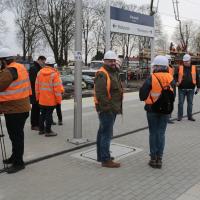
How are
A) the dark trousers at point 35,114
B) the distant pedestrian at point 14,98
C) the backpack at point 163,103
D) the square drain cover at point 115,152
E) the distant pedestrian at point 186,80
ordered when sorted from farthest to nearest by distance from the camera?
the distant pedestrian at point 186,80, the dark trousers at point 35,114, the square drain cover at point 115,152, the backpack at point 163,103, the distant pedestrian at point 14,98

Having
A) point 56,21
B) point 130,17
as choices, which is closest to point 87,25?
point 56,21

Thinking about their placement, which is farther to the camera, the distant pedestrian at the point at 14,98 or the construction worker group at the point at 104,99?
the construction worker group at the point at 104,99

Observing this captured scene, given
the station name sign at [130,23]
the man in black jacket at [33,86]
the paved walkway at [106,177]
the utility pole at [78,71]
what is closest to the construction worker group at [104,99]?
the paved walkway at [106,177]

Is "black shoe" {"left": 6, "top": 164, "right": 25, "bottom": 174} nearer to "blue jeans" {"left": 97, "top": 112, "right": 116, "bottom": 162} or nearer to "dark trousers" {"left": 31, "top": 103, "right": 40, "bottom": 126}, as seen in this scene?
"blue jeans" {"left": 97, "top": 112, "right": 116, "bottom": 162}

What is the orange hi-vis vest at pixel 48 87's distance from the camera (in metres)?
7.53

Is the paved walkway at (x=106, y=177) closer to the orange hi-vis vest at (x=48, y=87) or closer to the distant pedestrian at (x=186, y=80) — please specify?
the orange hi-vis vest at (x=48, y=87)

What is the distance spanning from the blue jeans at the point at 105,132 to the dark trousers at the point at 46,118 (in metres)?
2.14

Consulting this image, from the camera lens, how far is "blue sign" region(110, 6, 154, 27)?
11.5 meters

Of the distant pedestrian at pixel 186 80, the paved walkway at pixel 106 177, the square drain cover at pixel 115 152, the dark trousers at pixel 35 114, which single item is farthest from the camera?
the distant pedestrian at pixel 186 80

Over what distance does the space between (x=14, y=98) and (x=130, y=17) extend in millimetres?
8112

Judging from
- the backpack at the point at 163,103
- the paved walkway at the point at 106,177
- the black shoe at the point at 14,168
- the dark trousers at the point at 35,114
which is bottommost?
the paved walkway at the point at 106,177

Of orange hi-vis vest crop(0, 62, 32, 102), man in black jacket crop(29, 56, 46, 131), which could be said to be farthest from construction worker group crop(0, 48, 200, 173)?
man in black jacket crop(29, 56, 46, 131)

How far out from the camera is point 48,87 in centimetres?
755

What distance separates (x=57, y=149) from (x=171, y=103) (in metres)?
2.34
